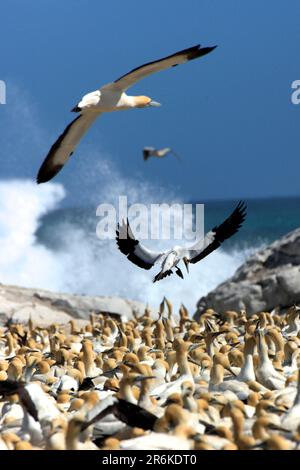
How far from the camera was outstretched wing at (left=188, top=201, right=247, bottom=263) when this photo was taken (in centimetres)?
1398

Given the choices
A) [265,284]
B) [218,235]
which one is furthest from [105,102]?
[265,284]

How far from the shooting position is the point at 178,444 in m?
7.14

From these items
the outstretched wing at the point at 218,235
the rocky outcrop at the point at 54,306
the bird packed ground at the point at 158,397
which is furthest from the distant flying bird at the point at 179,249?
the rocky outcrop at the point at 54,306

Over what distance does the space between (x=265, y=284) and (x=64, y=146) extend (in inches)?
→ 226

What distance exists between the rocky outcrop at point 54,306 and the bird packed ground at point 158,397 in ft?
20.8

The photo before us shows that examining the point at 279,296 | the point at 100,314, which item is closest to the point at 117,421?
the point at 279,296

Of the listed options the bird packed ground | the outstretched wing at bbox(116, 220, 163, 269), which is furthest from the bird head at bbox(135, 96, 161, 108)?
the bird packed ground

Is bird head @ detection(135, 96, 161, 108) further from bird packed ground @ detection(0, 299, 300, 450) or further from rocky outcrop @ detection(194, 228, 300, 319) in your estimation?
rocky outcrop @ detection(194, 228, 300, 319)

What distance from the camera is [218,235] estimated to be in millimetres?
14312

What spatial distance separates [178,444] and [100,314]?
13571 millimetres

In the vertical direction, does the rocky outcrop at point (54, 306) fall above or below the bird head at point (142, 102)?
below

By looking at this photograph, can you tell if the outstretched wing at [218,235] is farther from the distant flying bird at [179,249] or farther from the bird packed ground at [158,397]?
the bird packed ground at [158,397]

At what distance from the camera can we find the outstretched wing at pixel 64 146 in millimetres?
14281

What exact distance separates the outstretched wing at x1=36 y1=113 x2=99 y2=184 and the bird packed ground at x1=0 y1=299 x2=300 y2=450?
7.28ft
